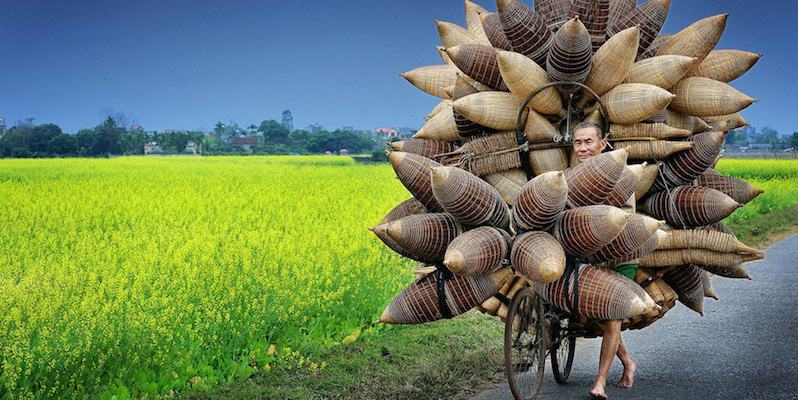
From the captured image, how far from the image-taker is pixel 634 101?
3.96 m

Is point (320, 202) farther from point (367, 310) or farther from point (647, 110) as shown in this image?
point (647, 110)

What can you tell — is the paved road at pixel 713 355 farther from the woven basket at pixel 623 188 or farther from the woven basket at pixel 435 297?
the woven basket at pixel 623 188

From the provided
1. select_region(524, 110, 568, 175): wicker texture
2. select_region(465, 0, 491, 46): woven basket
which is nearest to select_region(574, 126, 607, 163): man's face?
select_region(524, 110, 568, 175): wicker texture

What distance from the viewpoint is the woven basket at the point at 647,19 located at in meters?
4.36

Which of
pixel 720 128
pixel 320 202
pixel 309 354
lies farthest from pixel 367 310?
pixel 320 202

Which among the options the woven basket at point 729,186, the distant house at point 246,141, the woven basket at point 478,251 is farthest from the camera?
the distant house at point 246,141

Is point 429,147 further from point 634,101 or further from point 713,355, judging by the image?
point 713,355

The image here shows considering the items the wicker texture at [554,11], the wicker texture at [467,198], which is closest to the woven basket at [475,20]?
the wicker texture at [554,11]

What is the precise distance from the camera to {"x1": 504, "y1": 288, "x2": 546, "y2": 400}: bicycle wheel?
3619 millimetres

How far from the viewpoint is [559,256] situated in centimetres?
319

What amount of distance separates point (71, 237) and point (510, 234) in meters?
5.76

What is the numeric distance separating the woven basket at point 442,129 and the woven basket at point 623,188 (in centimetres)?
120

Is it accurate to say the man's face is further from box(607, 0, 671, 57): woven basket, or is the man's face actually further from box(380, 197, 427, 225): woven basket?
box(380, 197, 427, 225): woven basket

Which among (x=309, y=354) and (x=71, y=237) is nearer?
(x=309, y=354)
